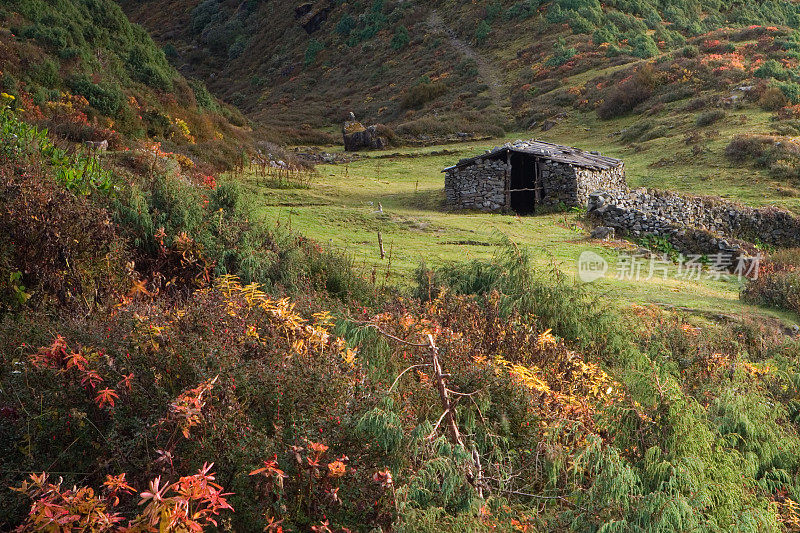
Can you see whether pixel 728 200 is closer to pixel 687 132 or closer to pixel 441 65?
pixel 687 132

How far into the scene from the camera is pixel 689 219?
1920 cm

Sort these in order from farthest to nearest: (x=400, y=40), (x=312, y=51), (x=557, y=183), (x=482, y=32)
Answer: (x=312, y=51) → (x=400, y=40) → (x=482, y=32) → (x=557, y=183)

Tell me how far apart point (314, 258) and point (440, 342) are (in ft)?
13.6

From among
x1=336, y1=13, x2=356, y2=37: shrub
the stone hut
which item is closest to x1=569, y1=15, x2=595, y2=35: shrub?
x1=336, y1=13, x2=356, y2=37: shrub

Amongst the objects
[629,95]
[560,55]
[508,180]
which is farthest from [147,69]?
[560,55]

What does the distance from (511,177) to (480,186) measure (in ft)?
5.27

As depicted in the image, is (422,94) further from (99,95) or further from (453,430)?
(453,430)

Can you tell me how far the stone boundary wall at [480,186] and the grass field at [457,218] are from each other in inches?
33.2

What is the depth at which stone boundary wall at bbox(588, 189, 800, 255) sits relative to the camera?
18375mm

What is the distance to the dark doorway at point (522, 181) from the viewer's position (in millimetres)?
23312

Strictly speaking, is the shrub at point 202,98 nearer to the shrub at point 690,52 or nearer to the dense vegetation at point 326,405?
the dense vegetation at point 326,405

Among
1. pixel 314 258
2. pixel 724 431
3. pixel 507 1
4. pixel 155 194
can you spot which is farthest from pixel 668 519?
pixel 507 1

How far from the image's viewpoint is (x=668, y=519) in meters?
4.10

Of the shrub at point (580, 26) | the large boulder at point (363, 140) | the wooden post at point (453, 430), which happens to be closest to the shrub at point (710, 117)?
the large boulder at point (363, 140)
